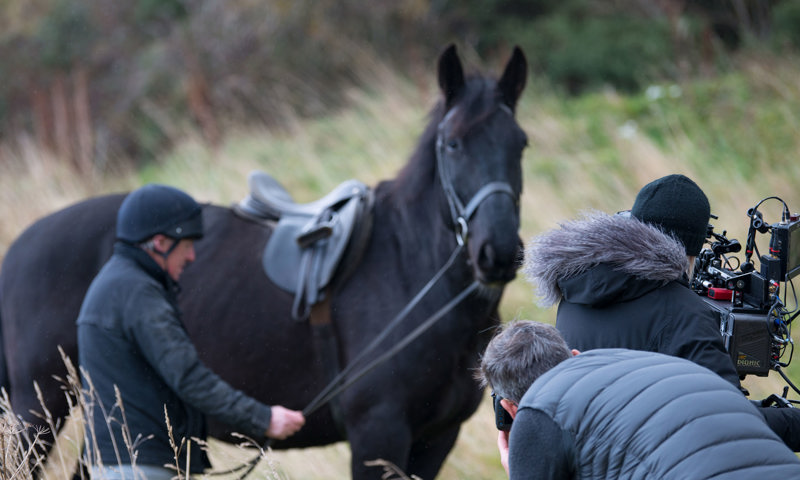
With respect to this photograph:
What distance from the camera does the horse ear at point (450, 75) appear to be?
388 centimetres

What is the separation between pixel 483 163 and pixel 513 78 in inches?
23.8

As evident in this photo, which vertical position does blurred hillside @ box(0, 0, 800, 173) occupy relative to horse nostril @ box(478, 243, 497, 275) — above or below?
above

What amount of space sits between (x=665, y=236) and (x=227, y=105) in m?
13.4

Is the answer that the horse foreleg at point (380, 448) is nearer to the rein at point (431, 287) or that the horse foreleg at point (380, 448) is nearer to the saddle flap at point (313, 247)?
the rein at point (431, 287)

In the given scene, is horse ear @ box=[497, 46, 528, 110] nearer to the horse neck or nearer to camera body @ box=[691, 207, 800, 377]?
the horse neck

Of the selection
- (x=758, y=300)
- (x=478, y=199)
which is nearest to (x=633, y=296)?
(x=758, y=300)

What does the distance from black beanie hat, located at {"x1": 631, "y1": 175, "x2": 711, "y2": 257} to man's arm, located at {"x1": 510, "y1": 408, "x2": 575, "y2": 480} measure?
0.81 meters

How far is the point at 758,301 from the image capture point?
2.26m

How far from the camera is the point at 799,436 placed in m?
2.07

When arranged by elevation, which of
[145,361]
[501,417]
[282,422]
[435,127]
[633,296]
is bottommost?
[282,422]

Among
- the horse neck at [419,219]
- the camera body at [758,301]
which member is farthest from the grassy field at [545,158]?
the camera body at [758,301]

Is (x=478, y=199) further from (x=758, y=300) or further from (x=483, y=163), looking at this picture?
(x=758, y=300)

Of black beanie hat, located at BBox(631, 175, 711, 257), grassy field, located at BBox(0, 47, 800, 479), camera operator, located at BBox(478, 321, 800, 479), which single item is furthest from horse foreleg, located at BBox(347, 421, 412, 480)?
camera operator, located at BBox(478, 321, 800, 479)

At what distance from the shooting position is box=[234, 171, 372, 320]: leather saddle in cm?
396
